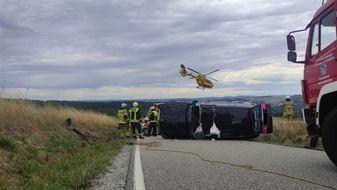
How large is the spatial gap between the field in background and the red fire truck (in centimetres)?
400

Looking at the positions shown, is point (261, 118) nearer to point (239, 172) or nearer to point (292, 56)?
point (292, 56)

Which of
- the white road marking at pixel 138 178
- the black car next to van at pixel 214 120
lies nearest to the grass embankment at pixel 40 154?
the white road marking at pixel 138 178

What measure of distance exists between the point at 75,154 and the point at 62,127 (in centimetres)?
434

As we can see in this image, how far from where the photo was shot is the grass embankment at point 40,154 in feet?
19.1

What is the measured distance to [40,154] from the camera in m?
8.63

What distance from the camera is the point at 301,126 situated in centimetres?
1377

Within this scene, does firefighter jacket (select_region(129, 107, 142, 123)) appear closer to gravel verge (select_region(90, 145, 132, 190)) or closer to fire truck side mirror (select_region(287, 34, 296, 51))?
gravel verge (select_region(90, 145, 132, 190))

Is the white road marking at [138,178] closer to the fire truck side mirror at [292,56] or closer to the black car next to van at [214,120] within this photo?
the fire truck side mirror at [292,56]

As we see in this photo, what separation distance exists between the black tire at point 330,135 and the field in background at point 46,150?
13.1 ft

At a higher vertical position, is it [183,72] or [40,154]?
[183,72]

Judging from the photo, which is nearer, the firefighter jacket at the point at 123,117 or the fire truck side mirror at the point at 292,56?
the fire truck side mirror at the point at 292,56

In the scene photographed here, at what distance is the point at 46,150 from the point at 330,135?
6706mm

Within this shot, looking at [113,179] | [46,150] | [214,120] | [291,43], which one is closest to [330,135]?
[291,43]

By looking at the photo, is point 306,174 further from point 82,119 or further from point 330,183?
point 82,119
